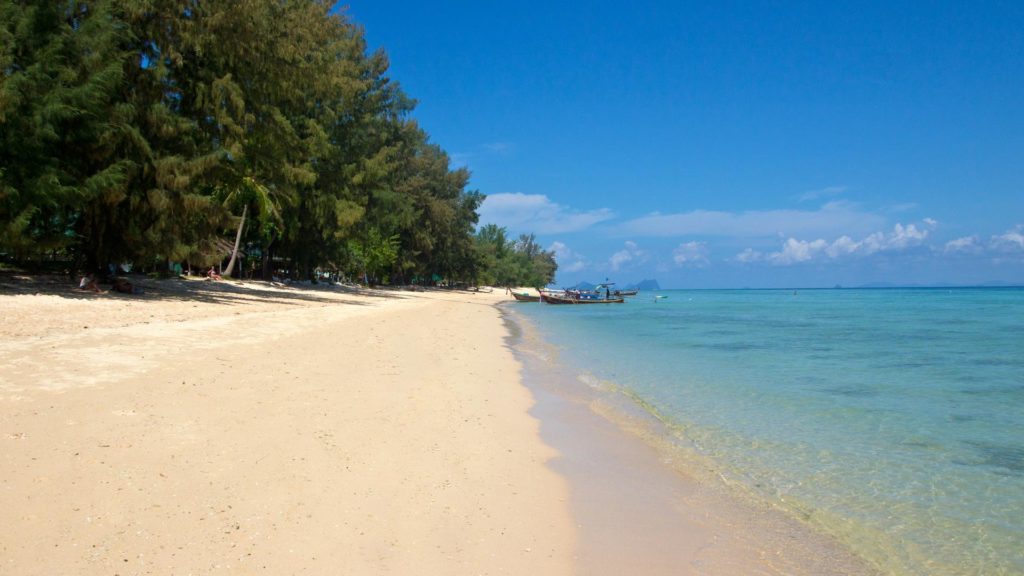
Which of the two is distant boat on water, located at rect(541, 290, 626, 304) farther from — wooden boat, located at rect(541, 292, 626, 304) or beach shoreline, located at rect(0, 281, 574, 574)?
beach shoreline, located at rect(0, 281, 574, 574)

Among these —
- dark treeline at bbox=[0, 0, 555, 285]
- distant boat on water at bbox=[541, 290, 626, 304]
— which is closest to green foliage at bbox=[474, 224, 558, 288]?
distant boat on water at bbox=[541, 290, 626, 304]

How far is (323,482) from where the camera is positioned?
15.8 ft

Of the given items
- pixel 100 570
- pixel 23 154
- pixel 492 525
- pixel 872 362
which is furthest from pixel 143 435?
pixel 872 362

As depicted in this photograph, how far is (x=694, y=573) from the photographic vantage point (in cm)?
389

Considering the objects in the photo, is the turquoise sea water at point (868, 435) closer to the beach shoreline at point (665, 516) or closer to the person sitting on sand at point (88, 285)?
the beach shoreline at point (665, 516)

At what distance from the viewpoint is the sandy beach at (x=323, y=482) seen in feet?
12.1

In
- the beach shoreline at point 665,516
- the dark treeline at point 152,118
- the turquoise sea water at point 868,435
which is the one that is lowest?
the turquoise sea water at point 868,435

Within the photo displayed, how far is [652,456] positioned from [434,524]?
332cm

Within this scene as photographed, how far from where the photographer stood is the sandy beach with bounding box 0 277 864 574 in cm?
369

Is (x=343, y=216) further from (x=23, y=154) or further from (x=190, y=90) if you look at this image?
(x=23, y=154)

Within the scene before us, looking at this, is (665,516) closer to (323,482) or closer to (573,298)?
(323,482)

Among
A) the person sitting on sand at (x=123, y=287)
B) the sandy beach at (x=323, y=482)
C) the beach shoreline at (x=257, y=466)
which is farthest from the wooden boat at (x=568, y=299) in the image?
the sandy beach at (x=323, y=482)

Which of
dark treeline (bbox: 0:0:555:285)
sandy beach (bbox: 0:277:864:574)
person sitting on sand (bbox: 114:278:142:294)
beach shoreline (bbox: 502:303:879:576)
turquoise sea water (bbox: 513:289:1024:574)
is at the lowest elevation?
turquoise sea water (bbox: 513:289:1024:574)

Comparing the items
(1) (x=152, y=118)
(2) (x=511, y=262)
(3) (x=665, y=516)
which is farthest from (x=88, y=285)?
(2) (x=511, y=262)
